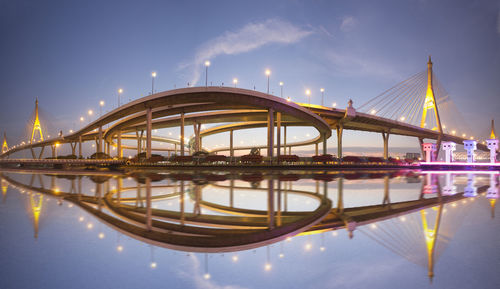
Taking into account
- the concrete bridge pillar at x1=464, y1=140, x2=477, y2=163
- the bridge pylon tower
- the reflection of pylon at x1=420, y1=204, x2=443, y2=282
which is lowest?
the reflection of pylon at x1=420, y1=204, x2=443, y2=282

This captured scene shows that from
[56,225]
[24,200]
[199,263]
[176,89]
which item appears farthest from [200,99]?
[199,263]

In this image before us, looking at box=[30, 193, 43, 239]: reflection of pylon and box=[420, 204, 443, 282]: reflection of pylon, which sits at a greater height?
box=[420, 204, 443, 282]: reflection of pylon

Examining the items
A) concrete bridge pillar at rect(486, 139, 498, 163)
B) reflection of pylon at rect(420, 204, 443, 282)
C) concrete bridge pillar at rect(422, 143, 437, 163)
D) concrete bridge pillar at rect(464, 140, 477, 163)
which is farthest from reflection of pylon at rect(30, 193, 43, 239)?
concrete bridge pillar at rect(486, 139, 498, 163)

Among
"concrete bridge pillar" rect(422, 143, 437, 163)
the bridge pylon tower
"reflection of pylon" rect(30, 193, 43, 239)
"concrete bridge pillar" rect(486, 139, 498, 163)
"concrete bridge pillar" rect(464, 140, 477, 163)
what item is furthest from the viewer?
the bridge pylon tower

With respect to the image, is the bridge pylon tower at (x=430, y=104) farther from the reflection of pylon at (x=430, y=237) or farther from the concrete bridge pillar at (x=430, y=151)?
the reflection of pylon at (x=430, y=237)

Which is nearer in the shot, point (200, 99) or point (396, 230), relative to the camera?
point (396, 230)

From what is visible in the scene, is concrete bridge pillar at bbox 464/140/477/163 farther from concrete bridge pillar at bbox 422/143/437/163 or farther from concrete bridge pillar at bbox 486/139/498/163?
concrete bridge pillar at bbox 422/143/437/163

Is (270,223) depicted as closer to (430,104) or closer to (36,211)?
(36,211)

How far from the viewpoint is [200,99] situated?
93.6ft

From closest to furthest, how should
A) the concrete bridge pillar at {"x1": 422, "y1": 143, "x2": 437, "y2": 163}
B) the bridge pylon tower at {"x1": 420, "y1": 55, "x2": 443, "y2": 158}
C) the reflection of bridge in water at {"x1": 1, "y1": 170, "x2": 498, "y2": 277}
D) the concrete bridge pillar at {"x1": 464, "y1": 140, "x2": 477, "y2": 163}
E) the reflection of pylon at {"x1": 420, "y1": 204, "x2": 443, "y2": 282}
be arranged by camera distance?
the reflection of pylon at {"x1": 420, "y1": 204, "x2": 443, "y2": 282}, the reflection of bridge in water at {"x1": 1, "y1": 170, "x2": 498, "y2": 277}, the concrete bridge pillar at {"x1": 464, "y1": 140, "x2": 477, "y2": 163}, the concrete bridge pillar at {"x1": 422, "y1": 143, "x2": 437, "y2": 163}, the bridge pylon tower at {"x1": 420, "y1": 55, "x2": 443, "y2": 158}

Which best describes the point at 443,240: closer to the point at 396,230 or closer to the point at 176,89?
the point at 396,230

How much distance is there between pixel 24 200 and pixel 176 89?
21.6 meters

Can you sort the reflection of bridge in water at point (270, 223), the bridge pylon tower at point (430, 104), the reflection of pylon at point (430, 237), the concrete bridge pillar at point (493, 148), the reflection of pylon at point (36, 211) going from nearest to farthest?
the reflection of pylon at point (430, 237), the reflection of bridge in water at point (270, 223), the reflection of pylon at point (36, 211), the concrete bridge pillar at point (493, 148), the bridge pylon tower at point (430, 104)

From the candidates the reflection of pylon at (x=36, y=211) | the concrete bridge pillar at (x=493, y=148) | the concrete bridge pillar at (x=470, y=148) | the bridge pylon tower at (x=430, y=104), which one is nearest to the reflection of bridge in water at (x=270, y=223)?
the reflection of pylon at (x=36, y=211)
